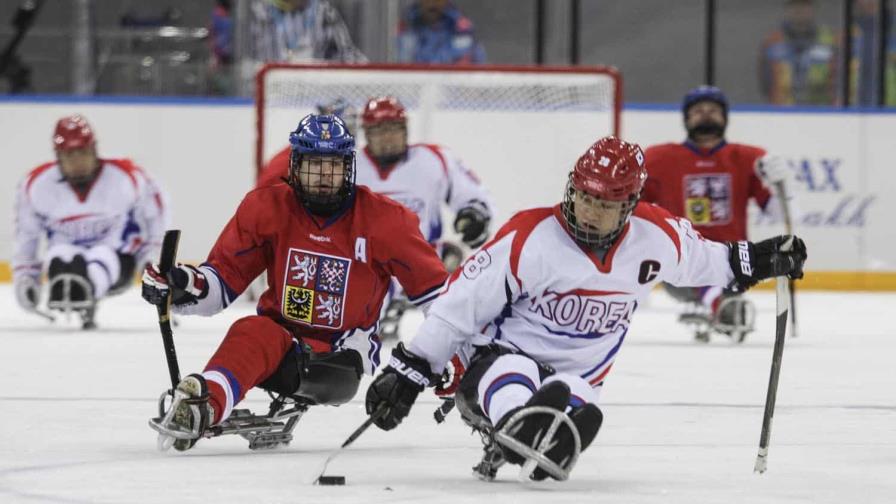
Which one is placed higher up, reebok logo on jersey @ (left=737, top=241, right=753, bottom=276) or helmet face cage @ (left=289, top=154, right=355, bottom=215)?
helmet face cage @ (left=289, top=154, right=355, bottom=215)

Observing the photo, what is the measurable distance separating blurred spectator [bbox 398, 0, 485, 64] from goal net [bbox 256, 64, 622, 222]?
0.58 meters

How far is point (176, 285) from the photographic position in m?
4.51

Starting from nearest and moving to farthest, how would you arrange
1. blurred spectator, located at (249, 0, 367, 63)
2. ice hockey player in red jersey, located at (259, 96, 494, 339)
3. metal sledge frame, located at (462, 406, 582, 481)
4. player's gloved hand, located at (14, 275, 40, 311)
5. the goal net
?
metal sledge frame, located at (462, 406, 582, 481)
ice hockey player in red jersey, located at (259, 96, 494, 339)
player's gloved hand, located at (14, 275, 40, 311)
the goal net
blurred spectator, located at (249, 0, 367, 63)

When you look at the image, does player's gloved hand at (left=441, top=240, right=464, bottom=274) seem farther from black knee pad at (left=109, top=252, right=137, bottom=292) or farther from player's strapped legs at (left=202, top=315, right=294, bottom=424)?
player's strapped legs at (left=202, top=315, right=294, bottom=424)

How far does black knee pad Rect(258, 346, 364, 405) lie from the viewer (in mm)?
4617

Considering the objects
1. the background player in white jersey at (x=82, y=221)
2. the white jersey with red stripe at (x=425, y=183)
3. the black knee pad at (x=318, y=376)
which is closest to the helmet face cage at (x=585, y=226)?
the black knee pad at (x=318, y=376)

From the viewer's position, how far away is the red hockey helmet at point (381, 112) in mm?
8180

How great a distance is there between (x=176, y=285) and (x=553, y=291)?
96 centimetres

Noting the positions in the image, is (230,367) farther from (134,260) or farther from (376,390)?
(134,260)

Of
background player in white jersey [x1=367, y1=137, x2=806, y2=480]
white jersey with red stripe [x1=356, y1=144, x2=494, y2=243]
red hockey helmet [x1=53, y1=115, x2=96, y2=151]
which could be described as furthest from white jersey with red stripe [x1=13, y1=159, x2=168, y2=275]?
background player in white jersey [x1=367, y1=137, x2=806, y2=480]

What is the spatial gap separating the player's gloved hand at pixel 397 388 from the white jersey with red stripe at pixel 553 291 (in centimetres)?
4

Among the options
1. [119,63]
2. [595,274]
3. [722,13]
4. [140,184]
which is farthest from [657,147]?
[595,274]

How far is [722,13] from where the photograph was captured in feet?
39.3

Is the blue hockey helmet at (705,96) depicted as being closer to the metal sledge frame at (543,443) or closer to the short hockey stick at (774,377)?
the short hockey stick at (774,377)
